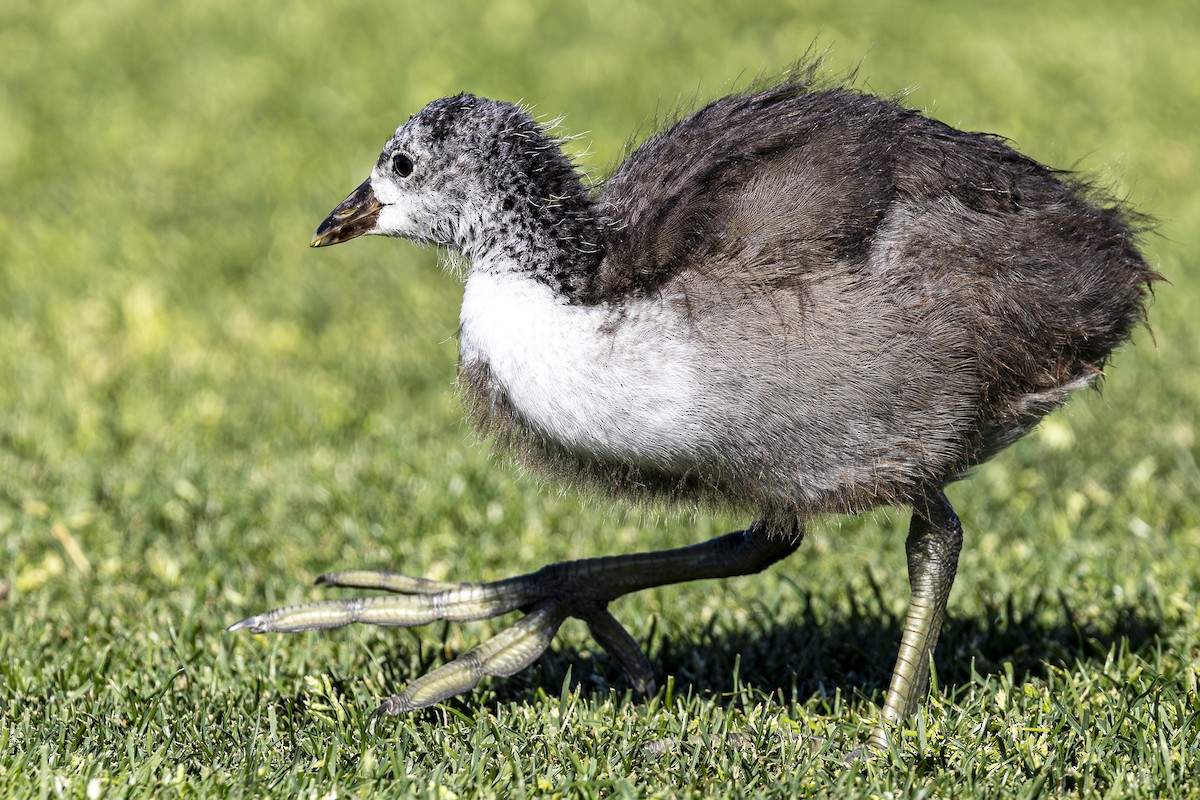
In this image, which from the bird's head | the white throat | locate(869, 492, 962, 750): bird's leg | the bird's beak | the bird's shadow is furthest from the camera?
the bird's shadow

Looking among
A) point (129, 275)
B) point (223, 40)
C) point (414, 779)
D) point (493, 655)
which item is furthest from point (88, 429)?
point (223, 40)

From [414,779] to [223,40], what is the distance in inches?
354

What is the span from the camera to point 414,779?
142 inches

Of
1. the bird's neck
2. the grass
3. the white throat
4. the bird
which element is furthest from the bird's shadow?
the bird's neck

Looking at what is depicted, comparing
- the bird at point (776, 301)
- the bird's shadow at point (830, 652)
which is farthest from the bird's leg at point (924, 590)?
the bird's shadow at point (830, 652)

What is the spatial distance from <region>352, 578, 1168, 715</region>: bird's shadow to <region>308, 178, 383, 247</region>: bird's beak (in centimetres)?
140

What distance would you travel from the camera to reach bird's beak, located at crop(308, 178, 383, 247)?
4.27m

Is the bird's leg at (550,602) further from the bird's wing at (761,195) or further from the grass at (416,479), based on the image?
the bird's wing at (761,195)

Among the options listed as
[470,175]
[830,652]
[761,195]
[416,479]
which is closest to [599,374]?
[761,195]

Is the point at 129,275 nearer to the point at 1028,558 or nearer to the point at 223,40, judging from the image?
the point at 223,40

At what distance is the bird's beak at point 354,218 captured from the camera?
4.27 m

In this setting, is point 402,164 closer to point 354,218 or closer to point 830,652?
point 354,218

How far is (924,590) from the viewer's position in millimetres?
4191

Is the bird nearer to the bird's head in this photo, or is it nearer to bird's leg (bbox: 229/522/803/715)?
the bird's head
